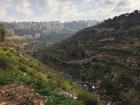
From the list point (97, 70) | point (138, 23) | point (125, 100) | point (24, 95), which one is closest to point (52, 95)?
point (24, 95)

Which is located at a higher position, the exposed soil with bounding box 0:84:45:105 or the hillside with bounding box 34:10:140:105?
the exposed soil with bounding box 0:84:45:105

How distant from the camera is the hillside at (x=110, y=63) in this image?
215 feet

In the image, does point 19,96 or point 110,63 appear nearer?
point 19,96

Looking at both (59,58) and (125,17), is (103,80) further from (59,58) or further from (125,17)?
(125,17)

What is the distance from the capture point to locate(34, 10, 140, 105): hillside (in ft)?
215

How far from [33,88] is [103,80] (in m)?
52.1

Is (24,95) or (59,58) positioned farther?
(59,58)

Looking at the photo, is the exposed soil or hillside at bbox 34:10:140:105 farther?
hillside at bbox 34:10:140:105

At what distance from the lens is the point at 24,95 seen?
2122 cm

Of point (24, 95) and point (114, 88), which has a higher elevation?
point (24, 95)

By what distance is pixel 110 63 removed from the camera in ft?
287

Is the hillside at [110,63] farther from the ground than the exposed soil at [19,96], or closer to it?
closer to it

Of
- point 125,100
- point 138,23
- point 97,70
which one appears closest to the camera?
point 125,100

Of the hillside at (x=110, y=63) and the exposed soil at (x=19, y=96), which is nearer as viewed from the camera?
the exposed soil at (x=19, y=96)
